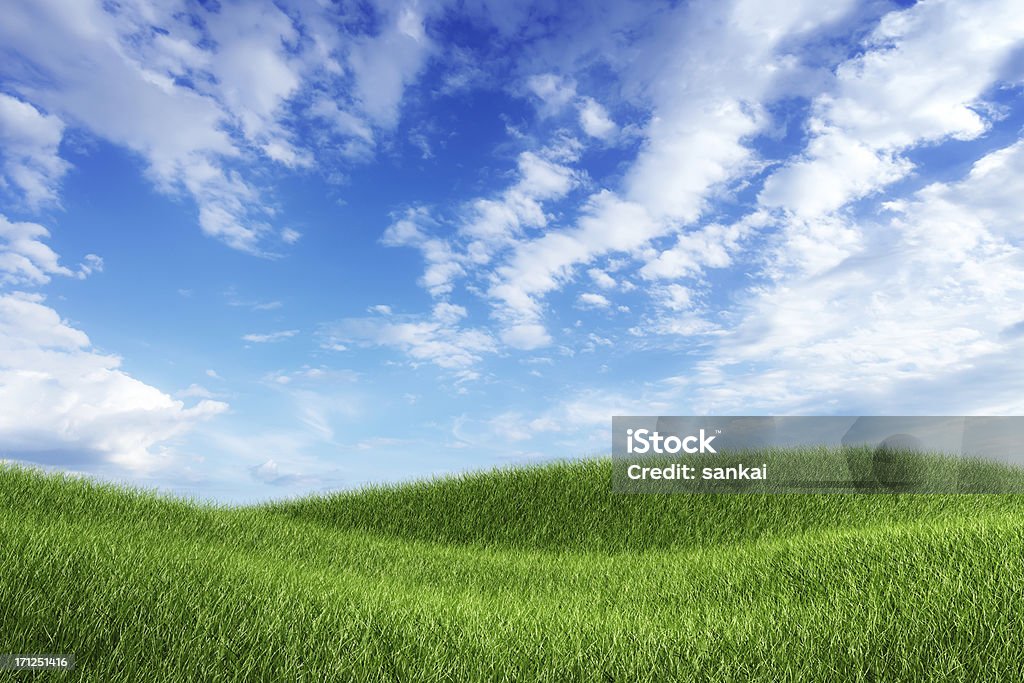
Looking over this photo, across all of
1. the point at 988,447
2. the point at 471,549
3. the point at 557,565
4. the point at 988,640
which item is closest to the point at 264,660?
the point at 988,640

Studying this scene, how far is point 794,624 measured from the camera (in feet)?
17.5

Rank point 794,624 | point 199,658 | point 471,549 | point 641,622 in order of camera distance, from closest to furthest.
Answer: point 199,658
point 794,624
point 641,622
point 471,549

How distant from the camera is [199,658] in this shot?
446 cm

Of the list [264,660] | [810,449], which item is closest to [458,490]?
[810,449]

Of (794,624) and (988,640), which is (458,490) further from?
(988,640)

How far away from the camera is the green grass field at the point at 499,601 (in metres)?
4.55

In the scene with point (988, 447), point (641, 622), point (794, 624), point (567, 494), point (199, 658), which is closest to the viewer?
point (199, 658)

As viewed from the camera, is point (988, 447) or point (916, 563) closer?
point (916, 563)

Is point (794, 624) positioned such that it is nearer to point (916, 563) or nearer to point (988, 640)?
point (988, 640)

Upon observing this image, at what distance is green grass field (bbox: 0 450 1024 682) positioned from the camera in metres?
4.55

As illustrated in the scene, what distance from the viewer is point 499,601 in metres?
7.01

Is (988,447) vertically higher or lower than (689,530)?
higher

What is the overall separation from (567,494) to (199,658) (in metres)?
8.17

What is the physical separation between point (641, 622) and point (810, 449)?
8720 mm
